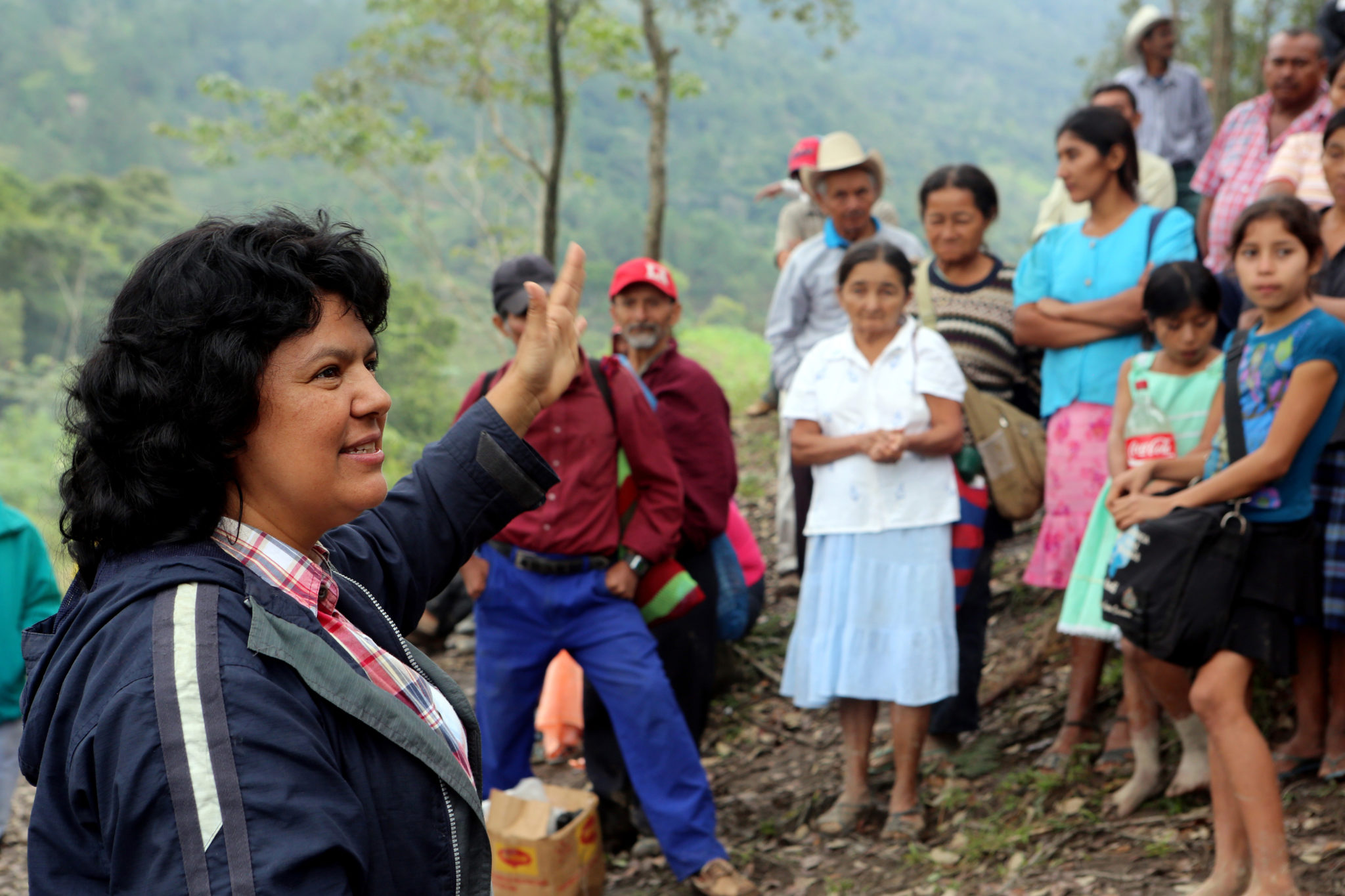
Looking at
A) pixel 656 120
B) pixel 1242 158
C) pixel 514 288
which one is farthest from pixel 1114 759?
pixel 656 120

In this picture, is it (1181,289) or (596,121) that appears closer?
(1181,289)

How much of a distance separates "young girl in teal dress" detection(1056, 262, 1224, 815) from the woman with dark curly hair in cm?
280

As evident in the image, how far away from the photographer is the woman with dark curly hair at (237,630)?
4.20 ft

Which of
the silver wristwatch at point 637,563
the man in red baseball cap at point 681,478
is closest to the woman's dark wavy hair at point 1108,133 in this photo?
the man in red baseball cap at point 681,478

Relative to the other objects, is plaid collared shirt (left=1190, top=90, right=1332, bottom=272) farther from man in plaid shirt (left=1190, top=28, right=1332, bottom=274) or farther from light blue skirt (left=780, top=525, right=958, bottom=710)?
light blue skirt (left=780, top=525, right=958, bottom=710)

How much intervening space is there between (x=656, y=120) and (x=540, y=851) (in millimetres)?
8471

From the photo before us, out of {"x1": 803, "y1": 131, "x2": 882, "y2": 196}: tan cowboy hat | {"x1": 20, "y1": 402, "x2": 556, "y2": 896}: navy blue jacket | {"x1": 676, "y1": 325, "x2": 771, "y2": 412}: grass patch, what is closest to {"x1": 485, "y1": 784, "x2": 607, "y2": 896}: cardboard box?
{"x1": 20, "y1": 402, "x2": 556, "y2": 896}: navy blue jacket

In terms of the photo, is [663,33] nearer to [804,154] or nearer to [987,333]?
[804,154]

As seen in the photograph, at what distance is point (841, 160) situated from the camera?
529 centimetres

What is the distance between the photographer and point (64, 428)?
5.28ft

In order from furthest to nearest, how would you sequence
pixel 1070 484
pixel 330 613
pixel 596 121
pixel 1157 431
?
pixel 596 121, pixel 1070 484, pixel 1157 431, pixel 330 613

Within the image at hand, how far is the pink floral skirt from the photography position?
421 cm

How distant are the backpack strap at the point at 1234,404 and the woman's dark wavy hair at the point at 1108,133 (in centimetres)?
116

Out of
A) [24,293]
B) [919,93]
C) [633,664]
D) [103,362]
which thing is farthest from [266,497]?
[919,93]
